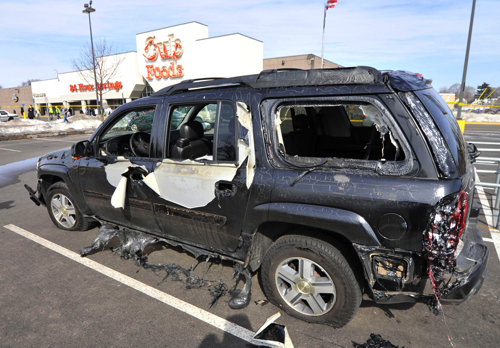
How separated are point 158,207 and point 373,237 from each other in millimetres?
2112

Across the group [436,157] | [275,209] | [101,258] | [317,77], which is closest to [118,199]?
[101,258]

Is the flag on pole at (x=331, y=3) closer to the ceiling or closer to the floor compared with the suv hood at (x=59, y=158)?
closer to the ceiling

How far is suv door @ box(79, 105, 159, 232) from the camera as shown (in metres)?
3.27

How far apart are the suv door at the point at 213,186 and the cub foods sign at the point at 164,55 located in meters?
32.4

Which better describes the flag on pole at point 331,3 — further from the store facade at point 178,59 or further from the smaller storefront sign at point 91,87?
the smaller storefront sign at point 91,87

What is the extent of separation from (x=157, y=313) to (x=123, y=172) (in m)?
1.49

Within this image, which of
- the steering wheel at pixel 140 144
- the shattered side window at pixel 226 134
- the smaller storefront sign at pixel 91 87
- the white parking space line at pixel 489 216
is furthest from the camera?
the smaller storefront sign at pixel 91 87

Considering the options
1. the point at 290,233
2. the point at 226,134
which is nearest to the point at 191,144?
the point at 226,134

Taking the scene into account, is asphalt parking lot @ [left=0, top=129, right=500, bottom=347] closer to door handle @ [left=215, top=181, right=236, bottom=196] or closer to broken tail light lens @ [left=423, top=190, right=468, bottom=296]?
broken tail light lens @ [left=423, top=190, right=468, bottom=296]

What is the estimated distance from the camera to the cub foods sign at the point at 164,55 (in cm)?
3225

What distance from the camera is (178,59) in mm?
32656

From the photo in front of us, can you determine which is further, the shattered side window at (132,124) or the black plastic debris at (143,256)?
the shattered side window at (132,124)

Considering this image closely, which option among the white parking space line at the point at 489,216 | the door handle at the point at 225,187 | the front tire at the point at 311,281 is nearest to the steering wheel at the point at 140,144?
the door handle at the point at 225,187

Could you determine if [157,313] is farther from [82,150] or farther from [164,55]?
[164,55]
